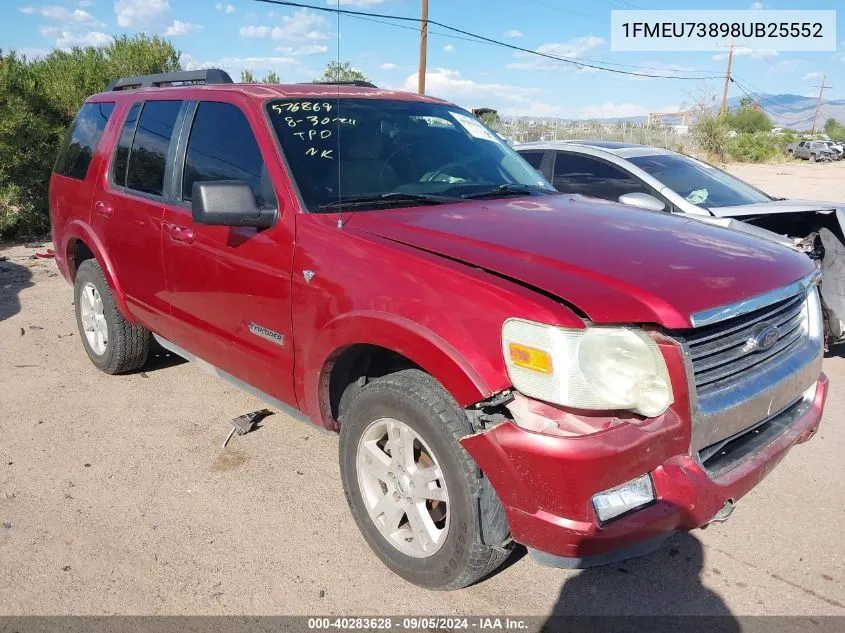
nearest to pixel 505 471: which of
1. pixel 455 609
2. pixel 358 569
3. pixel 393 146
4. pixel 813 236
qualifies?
pixel 455 609

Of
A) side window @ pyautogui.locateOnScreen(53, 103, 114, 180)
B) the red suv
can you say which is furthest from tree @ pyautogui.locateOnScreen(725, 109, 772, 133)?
the red suv

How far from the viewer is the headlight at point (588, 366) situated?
2117 mm

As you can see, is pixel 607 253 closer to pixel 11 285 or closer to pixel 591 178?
pixel 591 178

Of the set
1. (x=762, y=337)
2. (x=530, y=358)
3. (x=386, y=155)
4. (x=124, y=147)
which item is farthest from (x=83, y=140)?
(x=762, y=337)

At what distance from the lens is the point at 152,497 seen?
3.40 meters

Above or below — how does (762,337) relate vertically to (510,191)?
below

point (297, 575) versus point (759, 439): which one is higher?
point (759, 439)

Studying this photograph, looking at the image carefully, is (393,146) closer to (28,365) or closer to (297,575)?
(297,575)

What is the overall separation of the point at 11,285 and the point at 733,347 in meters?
7.80

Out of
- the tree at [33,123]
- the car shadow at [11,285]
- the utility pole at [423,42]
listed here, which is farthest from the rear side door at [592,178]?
the utility pole at [423,42]

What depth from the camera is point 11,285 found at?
767 centimetres

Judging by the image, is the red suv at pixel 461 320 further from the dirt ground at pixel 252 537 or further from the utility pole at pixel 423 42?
the utility pole at pixel 423 42

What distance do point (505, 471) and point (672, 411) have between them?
1.89 feet

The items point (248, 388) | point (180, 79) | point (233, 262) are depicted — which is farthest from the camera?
point (180, 79)
